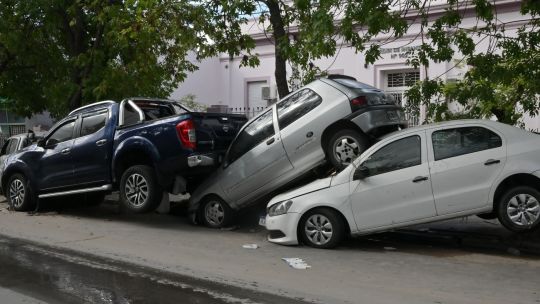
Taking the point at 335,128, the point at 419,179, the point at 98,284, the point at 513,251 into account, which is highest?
the point at 335,128

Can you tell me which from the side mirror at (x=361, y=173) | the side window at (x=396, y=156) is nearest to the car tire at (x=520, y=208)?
the side window at (x=396, y=156)

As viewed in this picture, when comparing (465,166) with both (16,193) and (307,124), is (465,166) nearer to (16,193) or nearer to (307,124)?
(307,124)

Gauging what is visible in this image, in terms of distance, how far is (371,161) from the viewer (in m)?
7.84

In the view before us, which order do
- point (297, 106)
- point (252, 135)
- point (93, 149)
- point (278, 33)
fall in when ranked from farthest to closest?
point (278, 33) → point (93, 149) → point (252, 135) → point (297, 106)

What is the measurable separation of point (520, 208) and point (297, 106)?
11.4 ft

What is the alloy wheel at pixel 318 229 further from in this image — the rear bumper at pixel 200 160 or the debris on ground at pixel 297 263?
the rear bumper at pixel 200 160

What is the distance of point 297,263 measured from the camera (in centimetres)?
730

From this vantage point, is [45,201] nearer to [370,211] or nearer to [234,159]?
[234,159]

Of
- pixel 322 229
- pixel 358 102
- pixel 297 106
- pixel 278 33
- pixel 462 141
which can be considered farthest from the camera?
pixel 278 33

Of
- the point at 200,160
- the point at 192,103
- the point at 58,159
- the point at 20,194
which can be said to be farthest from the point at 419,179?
the point at 192,103

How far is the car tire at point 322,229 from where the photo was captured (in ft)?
25.9

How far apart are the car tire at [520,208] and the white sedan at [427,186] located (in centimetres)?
1

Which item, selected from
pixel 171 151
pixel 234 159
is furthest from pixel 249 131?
pixel 171 151

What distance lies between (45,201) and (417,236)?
307 inches
